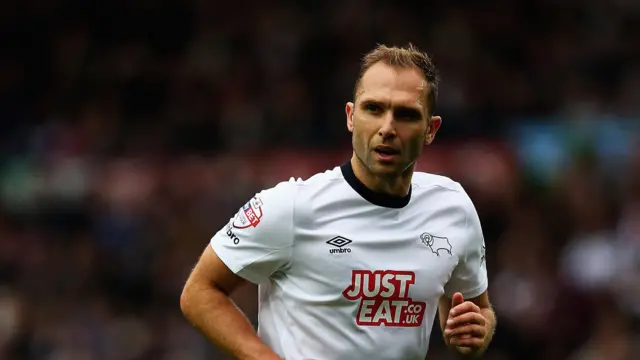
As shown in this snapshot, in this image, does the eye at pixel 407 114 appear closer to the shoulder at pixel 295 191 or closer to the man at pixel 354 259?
the man at pixel 354 259

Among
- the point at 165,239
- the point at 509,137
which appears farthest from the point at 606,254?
the point at 165,239

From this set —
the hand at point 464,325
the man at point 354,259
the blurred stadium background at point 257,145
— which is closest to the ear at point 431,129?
the man at point 354,259

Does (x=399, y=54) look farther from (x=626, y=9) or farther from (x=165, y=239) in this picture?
(x=626, y=9)

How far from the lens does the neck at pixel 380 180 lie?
16.4ft

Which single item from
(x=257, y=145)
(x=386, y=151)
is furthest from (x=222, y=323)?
(x=257, y=145)

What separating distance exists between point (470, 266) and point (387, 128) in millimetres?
769


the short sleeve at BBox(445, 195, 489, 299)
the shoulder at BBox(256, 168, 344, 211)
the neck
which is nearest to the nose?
the neck

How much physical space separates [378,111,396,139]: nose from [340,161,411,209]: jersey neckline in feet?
0.89

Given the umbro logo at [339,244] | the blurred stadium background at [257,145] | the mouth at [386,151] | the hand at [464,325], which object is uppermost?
the mouth at [386,151]

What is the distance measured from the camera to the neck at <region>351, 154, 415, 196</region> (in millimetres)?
5004

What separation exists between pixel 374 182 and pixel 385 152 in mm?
170

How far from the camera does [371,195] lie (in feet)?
16.4

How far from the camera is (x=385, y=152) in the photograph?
4.89 metres

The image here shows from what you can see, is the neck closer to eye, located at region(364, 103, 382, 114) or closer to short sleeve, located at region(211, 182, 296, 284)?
eye, located at region(364, 103, 382, 114)
